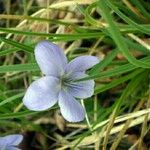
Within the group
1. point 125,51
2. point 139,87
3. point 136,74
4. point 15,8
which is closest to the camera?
point 125,51

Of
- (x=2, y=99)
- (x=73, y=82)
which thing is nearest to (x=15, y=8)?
(x=2, y=99)

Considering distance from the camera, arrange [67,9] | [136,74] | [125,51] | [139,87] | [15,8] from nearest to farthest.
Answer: [125,51] → [136,74] → [139,87] → [67,9] → [15,8]

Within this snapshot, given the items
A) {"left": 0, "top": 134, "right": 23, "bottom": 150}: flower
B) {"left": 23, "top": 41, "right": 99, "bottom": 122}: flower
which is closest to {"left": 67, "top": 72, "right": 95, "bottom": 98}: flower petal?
{"left": 23, "top": 41, "right": 99, "bottom": 122}: flower

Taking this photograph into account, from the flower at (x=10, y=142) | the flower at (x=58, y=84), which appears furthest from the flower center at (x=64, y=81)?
the flower at (x=10, y=142)

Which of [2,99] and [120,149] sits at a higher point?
[2,99]

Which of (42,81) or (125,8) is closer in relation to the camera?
(42,81)

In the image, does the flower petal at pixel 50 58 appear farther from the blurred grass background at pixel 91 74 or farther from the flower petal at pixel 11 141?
the flower petal at pixel 11 141

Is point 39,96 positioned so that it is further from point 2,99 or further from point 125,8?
point 125,8

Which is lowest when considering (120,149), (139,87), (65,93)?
(120,149)
